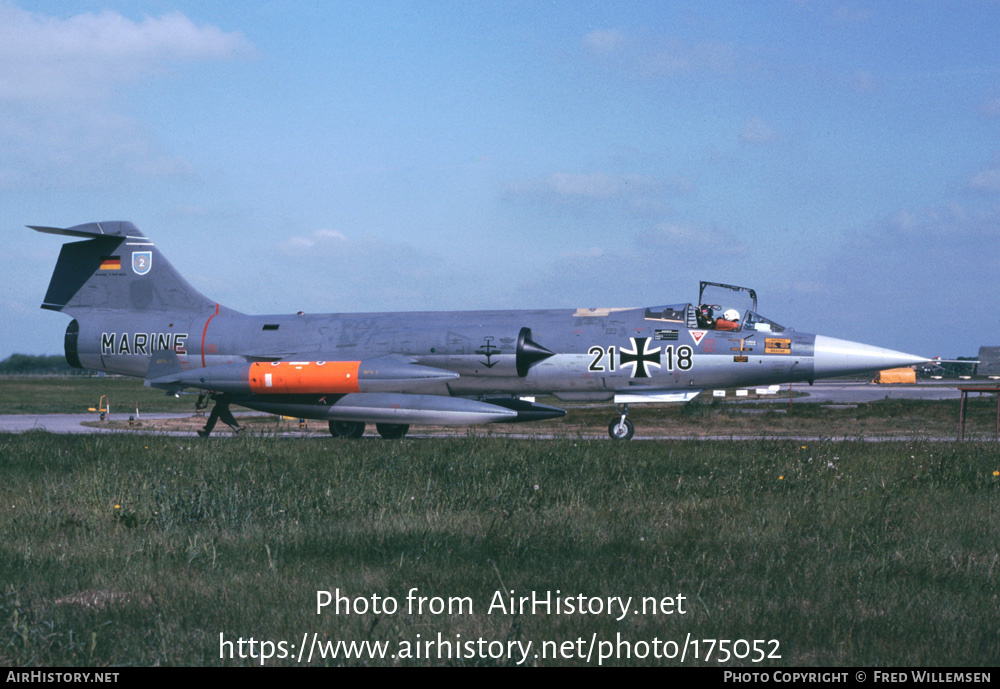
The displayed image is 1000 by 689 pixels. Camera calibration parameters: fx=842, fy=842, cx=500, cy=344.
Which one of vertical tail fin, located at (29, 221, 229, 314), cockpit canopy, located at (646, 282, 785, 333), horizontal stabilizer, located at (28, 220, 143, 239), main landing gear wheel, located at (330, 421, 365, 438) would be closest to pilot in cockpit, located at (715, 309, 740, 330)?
cockpit canopy, located at (646, 282, 785, 333)

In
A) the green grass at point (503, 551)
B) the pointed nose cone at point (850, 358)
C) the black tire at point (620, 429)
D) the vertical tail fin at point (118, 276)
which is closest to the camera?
the green grass at point (503, 551)

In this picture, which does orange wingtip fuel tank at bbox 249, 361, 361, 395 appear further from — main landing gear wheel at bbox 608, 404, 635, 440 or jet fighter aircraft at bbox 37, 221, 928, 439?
main landing gear wheel at bbox 608, 404, 635, 440

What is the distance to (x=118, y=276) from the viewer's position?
2331 centimetres

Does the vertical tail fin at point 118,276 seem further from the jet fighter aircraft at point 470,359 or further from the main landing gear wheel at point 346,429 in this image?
the main landing gear wheel at point 346,429

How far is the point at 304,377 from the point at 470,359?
3932 mm

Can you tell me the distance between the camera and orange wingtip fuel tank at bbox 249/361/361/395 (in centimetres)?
1959

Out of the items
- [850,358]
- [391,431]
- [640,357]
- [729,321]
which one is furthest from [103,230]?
[850,358]

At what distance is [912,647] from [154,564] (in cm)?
504

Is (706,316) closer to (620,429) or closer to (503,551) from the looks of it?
(620,429)

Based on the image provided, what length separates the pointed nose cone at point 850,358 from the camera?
18.7 metres

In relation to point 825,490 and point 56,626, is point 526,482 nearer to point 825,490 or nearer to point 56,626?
point 825,490

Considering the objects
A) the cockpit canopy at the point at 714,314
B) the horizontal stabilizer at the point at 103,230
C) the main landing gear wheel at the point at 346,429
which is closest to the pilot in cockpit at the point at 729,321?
the cockpit canopy at the point at 714,314

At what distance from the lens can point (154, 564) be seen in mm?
6203

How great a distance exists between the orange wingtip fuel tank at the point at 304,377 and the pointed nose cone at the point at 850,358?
10.6 m
